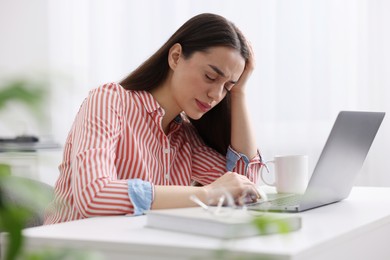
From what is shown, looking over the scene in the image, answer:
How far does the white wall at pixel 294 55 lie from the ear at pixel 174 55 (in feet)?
3.09

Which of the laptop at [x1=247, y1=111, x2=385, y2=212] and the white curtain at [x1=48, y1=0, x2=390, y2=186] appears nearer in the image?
the laptop at [x1=247, y1=111, x2=385, y2=212]

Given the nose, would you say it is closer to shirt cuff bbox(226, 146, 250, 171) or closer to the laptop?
shirt cuff bbox(226, 146, 250, 171)

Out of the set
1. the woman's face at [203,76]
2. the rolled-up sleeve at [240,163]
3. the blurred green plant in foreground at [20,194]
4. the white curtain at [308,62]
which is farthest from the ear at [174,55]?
the blurred green plant in foreground at [20,194]

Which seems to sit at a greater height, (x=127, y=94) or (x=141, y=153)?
(x=127, y=94)

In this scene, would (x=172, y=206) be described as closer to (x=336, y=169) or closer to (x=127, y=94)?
(x=336, y=169)

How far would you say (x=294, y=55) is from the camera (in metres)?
3.04

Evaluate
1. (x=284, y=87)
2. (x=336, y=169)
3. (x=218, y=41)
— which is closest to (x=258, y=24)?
(x=284, y=87)

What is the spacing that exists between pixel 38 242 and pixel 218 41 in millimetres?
879

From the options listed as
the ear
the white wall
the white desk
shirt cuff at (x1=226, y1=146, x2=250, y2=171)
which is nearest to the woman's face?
the ear

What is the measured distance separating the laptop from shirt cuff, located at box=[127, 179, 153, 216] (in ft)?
0.68

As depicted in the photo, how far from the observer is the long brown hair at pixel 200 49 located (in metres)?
1.78

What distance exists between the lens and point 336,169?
139 centimetres

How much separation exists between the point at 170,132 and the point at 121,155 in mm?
240

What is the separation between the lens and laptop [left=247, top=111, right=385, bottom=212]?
1.31 m
